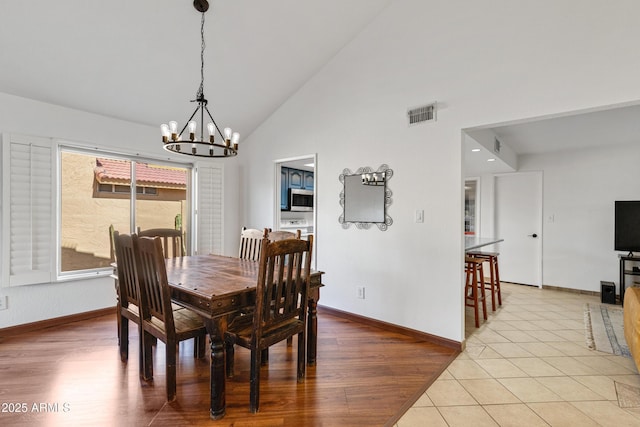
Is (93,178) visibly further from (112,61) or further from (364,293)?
(364,293)

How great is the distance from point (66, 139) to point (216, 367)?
308 cm

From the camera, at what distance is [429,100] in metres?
2.92

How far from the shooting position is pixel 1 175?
112 inches

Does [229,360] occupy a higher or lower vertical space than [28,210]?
lower

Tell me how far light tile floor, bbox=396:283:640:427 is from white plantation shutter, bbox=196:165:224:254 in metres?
3.42

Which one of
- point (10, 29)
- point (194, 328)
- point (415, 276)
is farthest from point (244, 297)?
point (10, 29)

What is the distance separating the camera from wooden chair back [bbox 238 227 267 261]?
3121 mm

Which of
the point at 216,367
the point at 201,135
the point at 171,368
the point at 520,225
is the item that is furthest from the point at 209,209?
the point at 520,225

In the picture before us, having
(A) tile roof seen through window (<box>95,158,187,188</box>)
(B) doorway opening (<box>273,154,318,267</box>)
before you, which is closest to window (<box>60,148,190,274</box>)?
(A) tile roof seen through window (<box>95,158,187,188</box>)

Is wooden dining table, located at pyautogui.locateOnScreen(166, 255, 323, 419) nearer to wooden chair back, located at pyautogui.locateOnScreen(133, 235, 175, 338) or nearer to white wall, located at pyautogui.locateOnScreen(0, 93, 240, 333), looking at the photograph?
wooden chair back, located at pyautogui.locateOnScreen(133, 235, 175, 338)

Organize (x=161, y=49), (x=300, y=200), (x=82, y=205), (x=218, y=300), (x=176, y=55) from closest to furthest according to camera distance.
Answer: (x=218, y=300), (x=161, y=49), (x=176, y=55), (x=82, y=205), (x=300, y=200)

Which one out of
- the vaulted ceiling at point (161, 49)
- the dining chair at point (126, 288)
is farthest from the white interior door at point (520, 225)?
the dining chair at point (126, 288)

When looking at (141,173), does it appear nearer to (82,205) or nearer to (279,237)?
(82,205)

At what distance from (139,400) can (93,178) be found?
279cm
